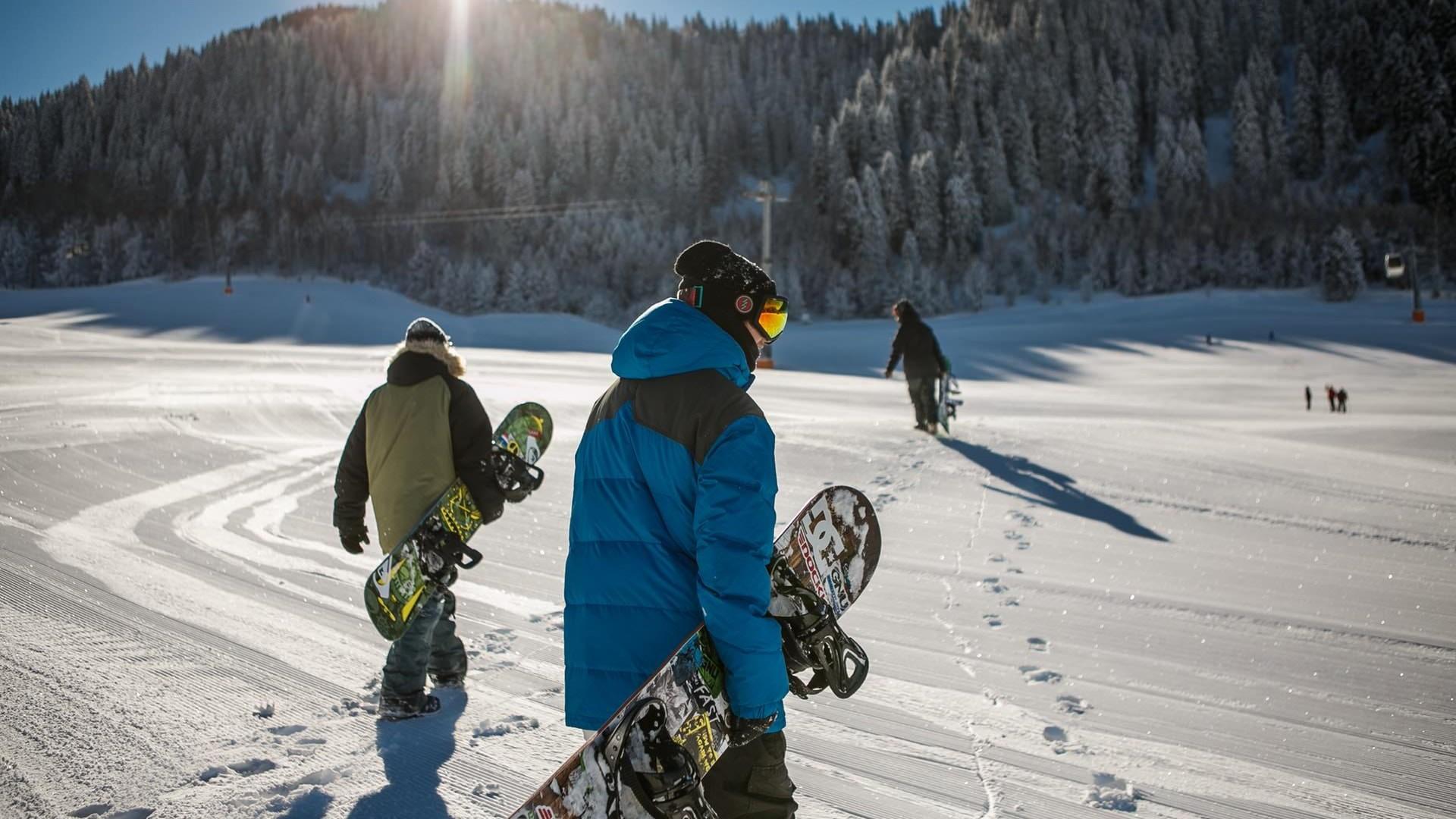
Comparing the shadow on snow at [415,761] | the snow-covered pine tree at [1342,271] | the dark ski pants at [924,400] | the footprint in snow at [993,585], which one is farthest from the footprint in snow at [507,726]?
the snow-covered pine tree at [1342,271]

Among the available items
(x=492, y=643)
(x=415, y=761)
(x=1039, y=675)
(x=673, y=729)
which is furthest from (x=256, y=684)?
(x=1039, y=675)

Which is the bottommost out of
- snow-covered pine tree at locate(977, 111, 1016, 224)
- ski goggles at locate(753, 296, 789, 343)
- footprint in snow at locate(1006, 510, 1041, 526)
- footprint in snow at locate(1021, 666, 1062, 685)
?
footprint in snow at locate(1021, 666, 1062, 685)

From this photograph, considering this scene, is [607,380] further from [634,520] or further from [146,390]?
[634,520]

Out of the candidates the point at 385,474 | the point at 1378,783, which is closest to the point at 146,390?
the point at 385,474

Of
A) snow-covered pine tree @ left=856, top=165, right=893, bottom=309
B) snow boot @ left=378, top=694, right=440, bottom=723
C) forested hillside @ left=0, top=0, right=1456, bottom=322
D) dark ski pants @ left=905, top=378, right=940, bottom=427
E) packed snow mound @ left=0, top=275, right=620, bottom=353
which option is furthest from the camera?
snow-covered pine tree @ left=856, top=165, right=893, bottom=309

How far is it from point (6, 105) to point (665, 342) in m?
149

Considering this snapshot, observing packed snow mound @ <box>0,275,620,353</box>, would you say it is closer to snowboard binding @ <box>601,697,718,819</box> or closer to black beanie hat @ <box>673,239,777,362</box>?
black beanie hat @ <box>673,239,777,362</box>

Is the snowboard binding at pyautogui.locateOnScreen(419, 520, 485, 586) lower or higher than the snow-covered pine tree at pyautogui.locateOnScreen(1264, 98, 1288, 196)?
lower

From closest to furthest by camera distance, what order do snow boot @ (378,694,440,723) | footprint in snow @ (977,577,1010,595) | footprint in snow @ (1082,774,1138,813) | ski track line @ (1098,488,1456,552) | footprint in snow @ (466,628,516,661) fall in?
footprint in snow @ (1082,774,1138,813) < snow boot @ (378,694,440,723) < footprint in snow @ (466,628,516,661) < footprint in snow @ (977,577,1010,595) < ski track line @ (1098,488,1456,552)

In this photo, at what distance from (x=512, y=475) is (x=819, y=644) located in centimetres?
225

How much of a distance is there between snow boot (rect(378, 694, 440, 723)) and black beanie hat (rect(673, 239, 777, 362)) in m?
2.42

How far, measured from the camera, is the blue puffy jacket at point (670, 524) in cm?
170

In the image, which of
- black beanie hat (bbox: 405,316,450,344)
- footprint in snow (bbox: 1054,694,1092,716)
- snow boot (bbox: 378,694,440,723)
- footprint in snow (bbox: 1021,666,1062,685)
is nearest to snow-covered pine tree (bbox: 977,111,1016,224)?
footprint in snow (bbox: 1021,666,1062,685)

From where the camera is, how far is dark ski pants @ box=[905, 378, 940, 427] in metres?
11.0
